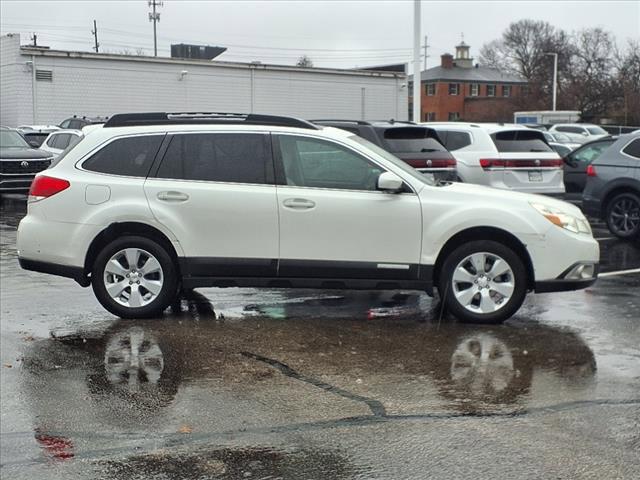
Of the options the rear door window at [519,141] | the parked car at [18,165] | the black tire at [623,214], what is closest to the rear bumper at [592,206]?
the black tire at [623,214]

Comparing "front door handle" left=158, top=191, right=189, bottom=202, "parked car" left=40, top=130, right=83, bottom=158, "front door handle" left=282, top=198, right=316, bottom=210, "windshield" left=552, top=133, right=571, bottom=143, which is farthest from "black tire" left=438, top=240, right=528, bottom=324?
"windshield" left=552, top=133, right=571, bottom=143

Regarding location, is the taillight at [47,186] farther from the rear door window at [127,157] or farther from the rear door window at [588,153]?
the rear door window at [588,153]

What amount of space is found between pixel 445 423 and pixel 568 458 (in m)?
0.78

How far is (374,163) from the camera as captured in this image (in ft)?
24.1

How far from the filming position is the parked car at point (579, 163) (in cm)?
1686

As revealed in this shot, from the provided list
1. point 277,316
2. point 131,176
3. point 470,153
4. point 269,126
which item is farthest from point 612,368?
point 470,153

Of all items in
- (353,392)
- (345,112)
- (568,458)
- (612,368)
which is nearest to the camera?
(568,458)

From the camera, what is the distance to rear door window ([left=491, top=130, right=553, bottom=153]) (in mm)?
14133

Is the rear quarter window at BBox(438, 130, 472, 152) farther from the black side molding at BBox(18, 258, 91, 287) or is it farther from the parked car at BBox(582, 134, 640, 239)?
the black side molding at BBox(18, 258, 91, 287)

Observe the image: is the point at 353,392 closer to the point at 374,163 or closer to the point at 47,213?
the point at 374,163

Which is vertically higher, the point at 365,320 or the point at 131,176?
the point at 131,176

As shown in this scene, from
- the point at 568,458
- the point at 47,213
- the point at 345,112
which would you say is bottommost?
the point at 568,458

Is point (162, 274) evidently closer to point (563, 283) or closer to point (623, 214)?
point (563, 283)

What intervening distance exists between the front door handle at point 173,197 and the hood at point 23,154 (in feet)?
42.1
